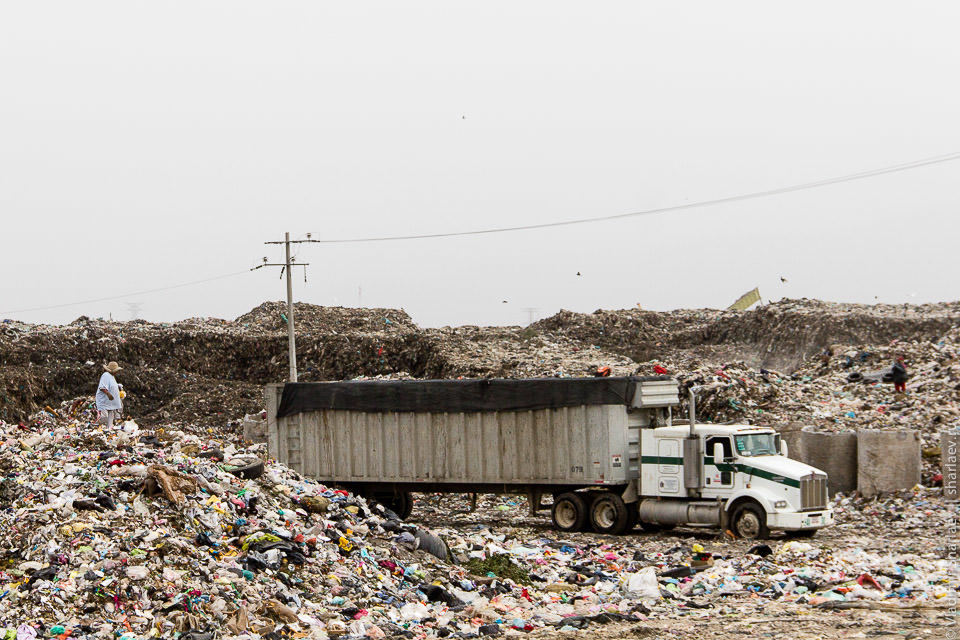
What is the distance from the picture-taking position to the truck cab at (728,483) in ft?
48.7

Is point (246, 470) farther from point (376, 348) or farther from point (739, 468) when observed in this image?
point (376, 348)

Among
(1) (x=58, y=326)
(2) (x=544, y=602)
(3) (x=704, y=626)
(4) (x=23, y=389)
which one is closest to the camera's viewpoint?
(3) (x=704, y=626)

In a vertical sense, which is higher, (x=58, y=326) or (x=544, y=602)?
(x=58, y=326)

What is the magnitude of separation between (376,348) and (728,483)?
25145 millimetres

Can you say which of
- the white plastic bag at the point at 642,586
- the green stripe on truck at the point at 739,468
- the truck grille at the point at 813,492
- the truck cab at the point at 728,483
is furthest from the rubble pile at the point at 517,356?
the white plastic bag at the point at 642,586

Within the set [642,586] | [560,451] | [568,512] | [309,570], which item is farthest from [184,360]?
[642,586]

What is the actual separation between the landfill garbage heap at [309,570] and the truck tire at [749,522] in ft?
3.13

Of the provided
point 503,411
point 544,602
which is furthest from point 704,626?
point 503,411

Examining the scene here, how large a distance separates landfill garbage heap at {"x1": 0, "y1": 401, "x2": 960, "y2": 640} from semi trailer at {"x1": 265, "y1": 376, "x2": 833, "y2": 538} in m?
1.50

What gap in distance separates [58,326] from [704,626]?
4094 cm

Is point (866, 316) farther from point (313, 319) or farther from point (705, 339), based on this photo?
point (313, 319)

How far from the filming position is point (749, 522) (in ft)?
49.5

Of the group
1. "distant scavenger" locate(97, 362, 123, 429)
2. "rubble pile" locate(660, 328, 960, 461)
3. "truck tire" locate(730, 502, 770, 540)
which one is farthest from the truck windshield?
"distant scavenger" locate(97, 362, 123, 429)

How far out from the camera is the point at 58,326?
45.2 meters
